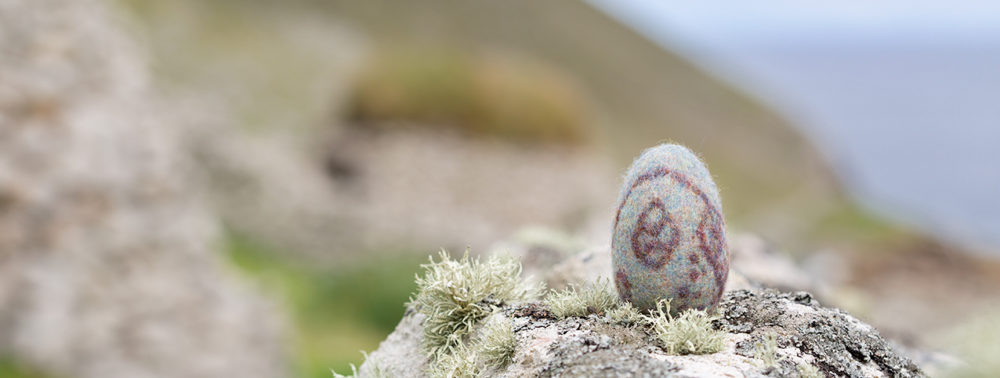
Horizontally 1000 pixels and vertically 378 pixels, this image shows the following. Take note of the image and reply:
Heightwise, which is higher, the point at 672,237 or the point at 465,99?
the point at 465,99

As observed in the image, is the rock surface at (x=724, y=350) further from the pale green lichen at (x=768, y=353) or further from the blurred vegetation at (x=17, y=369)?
the blurred vegetation at (x=17, y=369)

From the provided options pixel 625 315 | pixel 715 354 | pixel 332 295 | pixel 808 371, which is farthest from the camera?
pixel 332 295

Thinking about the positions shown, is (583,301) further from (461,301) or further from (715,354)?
(715,354)

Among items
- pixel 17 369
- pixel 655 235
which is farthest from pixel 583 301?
pixel 17 369

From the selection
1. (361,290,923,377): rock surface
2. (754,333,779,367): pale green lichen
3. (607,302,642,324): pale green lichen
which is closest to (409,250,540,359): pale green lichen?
(361,290,923,377): rock surface

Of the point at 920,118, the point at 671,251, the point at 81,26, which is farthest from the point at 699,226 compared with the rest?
the point at 920,118

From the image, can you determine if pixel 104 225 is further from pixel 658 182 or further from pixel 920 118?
pixel 920 118

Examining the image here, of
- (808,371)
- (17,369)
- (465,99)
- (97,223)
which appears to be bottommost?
(808,371)

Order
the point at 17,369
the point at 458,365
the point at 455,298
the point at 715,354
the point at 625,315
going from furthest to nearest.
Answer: the point at 17,369 → the point at 455,298 → the point at 625,315 → the point at 458,365 → the point at 715,354
